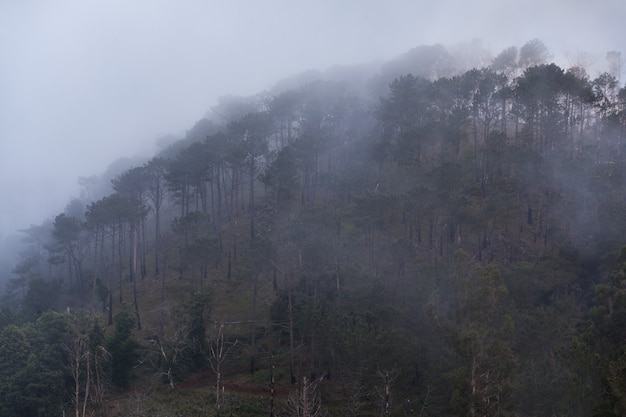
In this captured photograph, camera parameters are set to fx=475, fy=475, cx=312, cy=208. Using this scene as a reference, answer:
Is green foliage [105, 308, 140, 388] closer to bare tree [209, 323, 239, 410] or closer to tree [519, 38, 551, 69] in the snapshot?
bare tree [209, 323, 239, 410]

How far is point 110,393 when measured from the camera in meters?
33.9

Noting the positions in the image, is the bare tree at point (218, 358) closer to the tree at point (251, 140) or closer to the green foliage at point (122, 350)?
the green foliage at point (122, 350)

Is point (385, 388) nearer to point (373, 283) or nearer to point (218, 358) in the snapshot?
point (218, 358)

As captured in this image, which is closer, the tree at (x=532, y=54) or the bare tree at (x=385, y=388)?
the bare tree at (x=385, y=388)

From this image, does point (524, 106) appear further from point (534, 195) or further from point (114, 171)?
point (114, 171)

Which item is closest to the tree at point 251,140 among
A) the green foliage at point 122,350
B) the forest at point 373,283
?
the forest at point 373,283

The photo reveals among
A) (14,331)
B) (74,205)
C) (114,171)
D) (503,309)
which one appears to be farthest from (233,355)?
(114,171)

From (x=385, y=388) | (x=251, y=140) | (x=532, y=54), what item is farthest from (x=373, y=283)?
(x=532, y=54)

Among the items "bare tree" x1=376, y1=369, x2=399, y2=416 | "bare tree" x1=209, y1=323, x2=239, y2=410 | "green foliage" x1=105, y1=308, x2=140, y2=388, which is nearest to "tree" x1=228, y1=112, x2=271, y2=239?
"green foliage" x1=105, y1=308, x2=140, y2=388

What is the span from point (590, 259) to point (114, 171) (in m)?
85.3

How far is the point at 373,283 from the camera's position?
32.1 metres

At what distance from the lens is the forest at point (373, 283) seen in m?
21.4

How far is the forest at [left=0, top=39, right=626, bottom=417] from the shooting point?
21359mm

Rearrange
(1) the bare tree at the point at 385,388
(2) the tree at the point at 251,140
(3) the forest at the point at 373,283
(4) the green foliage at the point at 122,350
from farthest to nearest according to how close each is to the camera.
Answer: (2) the tree at the point at 251,140
(4) the green foliage at the point at 122,350
(1) the bare tree at the point at 385,388
(3) the forest at the point at 373,283
